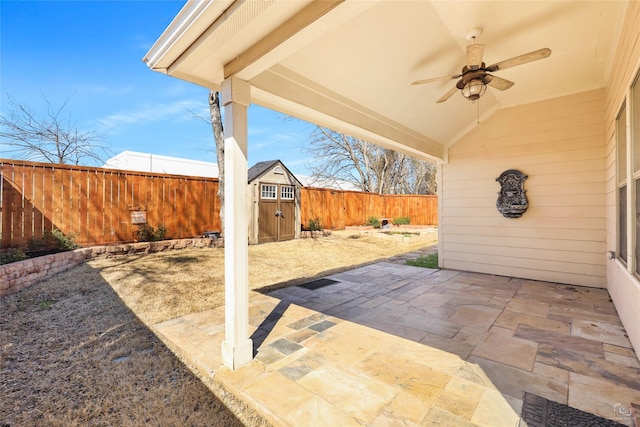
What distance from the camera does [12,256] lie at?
4273 millimetres

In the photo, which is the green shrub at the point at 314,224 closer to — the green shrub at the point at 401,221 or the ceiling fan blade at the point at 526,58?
the green shrub at the point at 401,221

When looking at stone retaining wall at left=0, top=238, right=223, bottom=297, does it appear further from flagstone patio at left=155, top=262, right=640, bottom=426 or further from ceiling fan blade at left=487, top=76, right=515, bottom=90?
ceiling fan blade at left=487, top=76, right=515, bottom=90

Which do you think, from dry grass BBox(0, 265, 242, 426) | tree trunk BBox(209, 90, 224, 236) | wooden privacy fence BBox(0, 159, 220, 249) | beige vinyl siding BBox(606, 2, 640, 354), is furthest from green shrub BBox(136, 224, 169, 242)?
beige vinyl siding BBox(606, 2, 640, 354)

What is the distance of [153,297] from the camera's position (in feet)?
11.9

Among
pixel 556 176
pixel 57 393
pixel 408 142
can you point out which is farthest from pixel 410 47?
pixel 57 393

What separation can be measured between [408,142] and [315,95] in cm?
225

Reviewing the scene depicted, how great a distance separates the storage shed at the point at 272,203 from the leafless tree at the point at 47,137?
16.1 ft

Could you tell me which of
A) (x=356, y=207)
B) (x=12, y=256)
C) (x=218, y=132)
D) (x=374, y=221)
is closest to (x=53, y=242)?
(x=12, y=256)

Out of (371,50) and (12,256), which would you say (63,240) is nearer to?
(12,256)

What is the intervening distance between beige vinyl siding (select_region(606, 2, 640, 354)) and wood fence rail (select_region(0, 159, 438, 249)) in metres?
7.64

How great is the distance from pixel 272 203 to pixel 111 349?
20.8 ft

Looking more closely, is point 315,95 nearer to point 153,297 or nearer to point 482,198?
point 153,297

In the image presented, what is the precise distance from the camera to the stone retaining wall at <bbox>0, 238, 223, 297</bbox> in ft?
11.9

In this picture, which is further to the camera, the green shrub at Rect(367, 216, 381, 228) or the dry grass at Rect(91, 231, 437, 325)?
the green shrub at Rect(367, 216, 381, 228)
